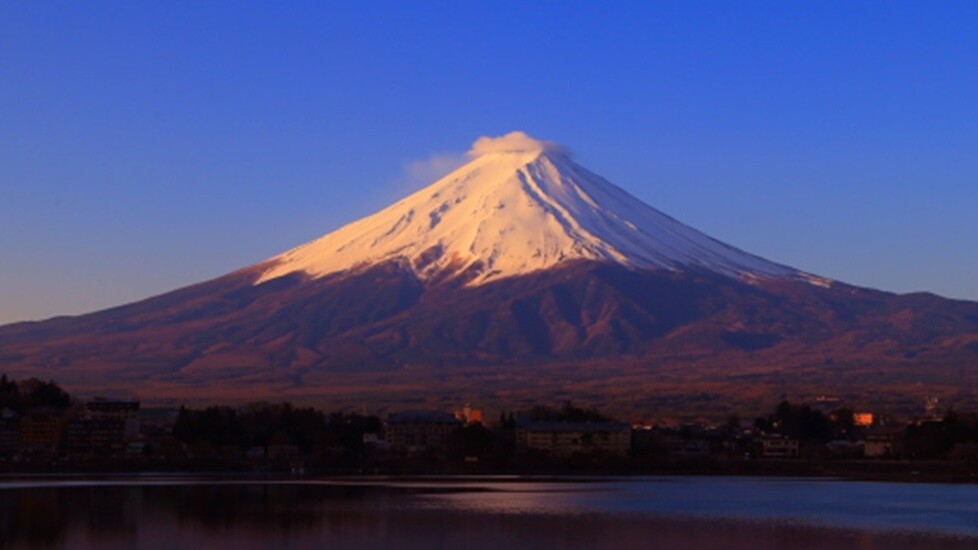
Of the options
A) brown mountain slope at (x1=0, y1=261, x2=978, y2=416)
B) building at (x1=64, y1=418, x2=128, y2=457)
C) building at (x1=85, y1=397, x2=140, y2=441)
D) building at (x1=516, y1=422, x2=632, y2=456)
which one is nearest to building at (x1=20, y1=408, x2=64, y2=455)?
building at (x1=64, y1=418, x2=128, y2=457)

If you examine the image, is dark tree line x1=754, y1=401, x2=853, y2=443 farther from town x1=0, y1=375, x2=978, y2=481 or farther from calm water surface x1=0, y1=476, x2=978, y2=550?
calm water surface x1=0, y1=476, x2=978, y2=550

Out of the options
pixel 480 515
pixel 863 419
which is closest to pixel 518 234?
pixel 863 419

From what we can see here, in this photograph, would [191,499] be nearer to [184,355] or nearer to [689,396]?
[689,396]

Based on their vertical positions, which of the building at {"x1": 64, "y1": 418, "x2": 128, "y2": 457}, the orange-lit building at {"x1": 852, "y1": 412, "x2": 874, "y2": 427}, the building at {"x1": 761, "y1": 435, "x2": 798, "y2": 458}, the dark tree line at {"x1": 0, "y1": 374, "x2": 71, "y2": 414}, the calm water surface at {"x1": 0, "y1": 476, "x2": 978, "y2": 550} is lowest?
the calm water surface at {"x1": 0, "y1": 476, "x2": 978, "y2": 550}

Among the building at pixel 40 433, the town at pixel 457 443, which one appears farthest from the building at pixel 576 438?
the building at pixel 40 433

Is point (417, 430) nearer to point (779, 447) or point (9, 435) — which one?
point (779, 447)

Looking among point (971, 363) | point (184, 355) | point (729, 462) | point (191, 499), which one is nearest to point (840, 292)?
point (971, 363)
